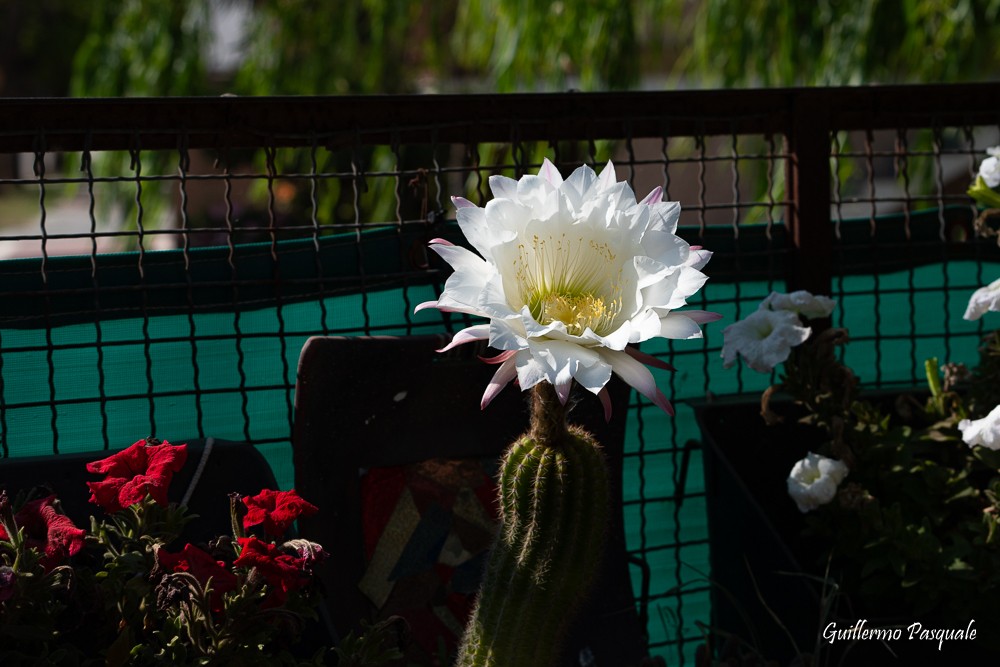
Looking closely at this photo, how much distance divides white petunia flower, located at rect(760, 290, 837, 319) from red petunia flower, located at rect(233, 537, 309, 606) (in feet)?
3.05

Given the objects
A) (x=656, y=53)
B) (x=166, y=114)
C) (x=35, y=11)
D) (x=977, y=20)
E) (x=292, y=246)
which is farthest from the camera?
(x=35, y=11)

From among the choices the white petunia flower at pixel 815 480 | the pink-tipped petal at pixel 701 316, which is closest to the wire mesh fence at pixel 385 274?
the white petunia flower at pixel 815 480

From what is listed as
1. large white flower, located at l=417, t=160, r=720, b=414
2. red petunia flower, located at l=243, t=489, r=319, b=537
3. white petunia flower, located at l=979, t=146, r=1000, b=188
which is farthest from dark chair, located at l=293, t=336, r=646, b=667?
white petunia flower, located at l=979, t=146, r=1000, b=188

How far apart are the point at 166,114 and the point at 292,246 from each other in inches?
11.8

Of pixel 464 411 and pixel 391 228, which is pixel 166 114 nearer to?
pixel 391 228

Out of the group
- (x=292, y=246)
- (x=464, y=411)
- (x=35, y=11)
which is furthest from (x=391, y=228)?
(x=35, y=11)

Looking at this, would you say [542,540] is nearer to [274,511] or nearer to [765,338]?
[274,511]

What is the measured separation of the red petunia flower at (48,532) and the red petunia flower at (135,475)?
5cm

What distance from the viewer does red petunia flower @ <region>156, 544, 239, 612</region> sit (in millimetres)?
1150

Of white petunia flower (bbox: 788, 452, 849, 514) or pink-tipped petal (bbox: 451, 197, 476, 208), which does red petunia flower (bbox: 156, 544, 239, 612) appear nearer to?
pink-tipped petal (bbox: 451, 197, 476, 208)

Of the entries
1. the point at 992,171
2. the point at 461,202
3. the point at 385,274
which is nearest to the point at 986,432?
the point at 992,171

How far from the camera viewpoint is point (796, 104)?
193 centimetres

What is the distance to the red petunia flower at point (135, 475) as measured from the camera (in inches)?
46.9

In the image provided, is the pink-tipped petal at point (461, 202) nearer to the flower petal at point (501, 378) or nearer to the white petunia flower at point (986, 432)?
the flower petal at point (501, 378)
